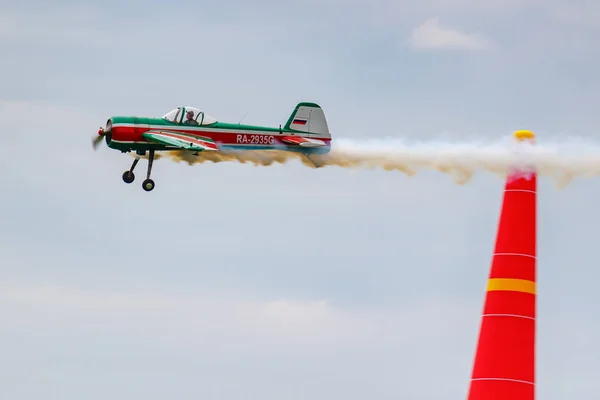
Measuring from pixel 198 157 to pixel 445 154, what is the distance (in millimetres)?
7822

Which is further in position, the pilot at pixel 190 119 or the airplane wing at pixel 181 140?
the pilot at pixel 190 119

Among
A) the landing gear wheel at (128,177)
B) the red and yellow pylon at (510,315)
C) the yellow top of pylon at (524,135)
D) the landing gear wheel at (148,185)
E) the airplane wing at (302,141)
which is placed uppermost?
the airplane wing at (302,141)

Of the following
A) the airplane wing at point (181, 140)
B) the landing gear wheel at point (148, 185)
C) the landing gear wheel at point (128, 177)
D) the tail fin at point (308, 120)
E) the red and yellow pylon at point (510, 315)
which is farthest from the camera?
the tail fin at point (308, 120)

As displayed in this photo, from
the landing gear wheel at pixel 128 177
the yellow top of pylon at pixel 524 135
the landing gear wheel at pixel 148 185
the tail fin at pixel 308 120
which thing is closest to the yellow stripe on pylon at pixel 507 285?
the yellow top of pylon at pixel 524 135

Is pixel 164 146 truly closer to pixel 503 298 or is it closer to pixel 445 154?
pixel 445 154

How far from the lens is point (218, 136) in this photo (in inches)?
1524

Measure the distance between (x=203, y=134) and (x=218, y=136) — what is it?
1.53ft

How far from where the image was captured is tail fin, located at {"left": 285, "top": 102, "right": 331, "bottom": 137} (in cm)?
3997

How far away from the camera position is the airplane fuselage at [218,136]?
3775 centimetres

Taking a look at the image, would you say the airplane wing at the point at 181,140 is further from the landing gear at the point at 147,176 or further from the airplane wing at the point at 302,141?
the airplane wing at the point at 302,141

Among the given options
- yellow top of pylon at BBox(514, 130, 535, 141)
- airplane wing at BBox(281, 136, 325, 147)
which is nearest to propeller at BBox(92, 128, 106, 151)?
airplane wing at BBox(281, 136, 325, 147)

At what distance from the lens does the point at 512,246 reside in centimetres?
2486

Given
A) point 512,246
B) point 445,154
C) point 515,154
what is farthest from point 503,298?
point 445,154

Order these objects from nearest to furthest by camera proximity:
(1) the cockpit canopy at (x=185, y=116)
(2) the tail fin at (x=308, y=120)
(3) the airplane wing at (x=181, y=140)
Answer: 1. (3) the airplane wing at (x=181, y=140)
2. (1) the cockpit canopy at (x=185, y=116)
3. (2) the tail fin at (x=308, y=120)
